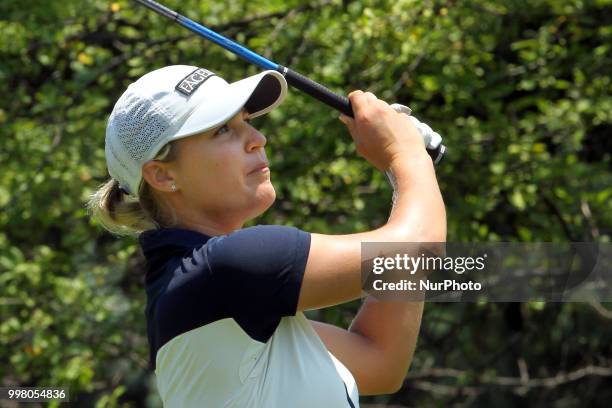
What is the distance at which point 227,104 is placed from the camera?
74.8 inches

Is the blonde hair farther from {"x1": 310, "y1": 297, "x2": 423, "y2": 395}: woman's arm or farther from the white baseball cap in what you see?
{"x1": 310, "y1": 297, "x2": 423, "y2": 395}: woman's arm

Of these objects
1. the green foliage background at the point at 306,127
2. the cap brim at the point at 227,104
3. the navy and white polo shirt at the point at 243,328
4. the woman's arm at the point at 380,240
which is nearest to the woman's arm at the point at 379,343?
the woman's arm at the point at 380,240

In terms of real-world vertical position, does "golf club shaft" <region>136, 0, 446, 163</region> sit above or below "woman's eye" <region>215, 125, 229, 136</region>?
below

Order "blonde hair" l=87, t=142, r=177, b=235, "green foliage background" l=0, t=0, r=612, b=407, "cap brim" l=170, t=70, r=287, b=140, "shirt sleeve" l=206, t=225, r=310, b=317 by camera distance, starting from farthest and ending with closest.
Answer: "green foliage background" l=0, t=0, r=612, b=407
"blonde hair" l=87, t=142, r=177, b=235
"cap brim" l=170, t=70, r=287, b=140
"shirt sleeve" l=206, t=225, r=310, b=317

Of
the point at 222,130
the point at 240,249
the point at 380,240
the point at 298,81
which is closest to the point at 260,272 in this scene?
the point at 240,249

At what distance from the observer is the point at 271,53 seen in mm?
4797

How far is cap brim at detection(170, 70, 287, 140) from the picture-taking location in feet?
6.17

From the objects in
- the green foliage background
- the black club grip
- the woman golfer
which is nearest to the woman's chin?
the woman golfer

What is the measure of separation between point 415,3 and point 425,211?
9.81 feet

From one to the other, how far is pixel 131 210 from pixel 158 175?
132 mm

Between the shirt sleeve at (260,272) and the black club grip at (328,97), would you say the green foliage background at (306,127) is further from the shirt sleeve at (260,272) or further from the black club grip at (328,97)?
A: the shirt sleeve at (260,272)

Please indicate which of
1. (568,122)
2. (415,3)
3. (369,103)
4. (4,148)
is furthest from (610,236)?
(369,103)

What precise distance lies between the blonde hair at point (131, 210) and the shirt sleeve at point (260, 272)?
242 mm

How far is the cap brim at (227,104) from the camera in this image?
6.17 feet
